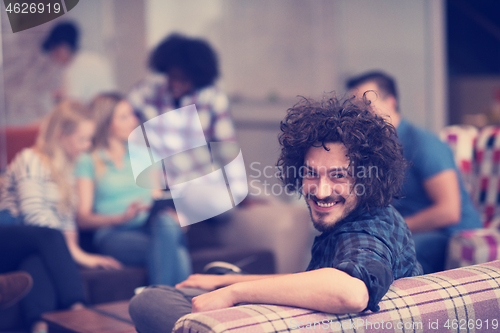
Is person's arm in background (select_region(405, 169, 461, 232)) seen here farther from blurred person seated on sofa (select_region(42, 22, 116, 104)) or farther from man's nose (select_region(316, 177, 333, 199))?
blurred person seated on sofa (select_region(42, 22, 116, 104))

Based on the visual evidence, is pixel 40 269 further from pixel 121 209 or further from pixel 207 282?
pixel 207 282

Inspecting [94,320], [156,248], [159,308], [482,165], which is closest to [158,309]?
[159,308]

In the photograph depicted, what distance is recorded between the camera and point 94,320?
4.62 feet

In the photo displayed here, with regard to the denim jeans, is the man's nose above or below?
above

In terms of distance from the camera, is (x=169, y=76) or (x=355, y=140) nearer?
(x=355, y=140)

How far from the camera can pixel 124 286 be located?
79.8 inches

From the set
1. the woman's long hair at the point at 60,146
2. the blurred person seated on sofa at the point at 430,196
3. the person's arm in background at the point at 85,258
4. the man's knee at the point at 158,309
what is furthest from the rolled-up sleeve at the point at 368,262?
the woman's long hair at the point at 60,146

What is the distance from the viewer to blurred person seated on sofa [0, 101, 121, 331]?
6.54 feet

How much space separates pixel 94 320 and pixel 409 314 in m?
0.94

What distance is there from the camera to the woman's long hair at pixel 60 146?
2.11 meters

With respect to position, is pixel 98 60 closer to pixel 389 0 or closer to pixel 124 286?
pixel 124 286

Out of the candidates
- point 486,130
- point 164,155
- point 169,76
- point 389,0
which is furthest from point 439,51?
point 164,155

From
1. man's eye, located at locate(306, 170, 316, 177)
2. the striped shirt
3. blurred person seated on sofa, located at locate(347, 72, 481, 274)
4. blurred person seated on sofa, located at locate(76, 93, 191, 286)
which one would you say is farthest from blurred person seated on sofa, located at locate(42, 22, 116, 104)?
man's eye, located at locate(306, 170, 316, 177)

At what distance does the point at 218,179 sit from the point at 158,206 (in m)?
0.29
